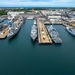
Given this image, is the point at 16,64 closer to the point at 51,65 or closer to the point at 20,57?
the point at 20,57

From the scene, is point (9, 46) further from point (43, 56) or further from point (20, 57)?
point (43, 56)

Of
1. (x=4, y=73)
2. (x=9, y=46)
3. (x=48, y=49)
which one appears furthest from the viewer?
(x=9, y=46)

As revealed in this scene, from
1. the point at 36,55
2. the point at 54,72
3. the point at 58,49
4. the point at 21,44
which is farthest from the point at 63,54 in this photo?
the point at 21,44

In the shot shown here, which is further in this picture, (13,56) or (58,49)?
(58,49)

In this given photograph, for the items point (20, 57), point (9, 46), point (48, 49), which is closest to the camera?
point (20, 57)

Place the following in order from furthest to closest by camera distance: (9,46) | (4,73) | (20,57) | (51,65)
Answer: (9,46) → (20,57) → (51,65) → (4,73)

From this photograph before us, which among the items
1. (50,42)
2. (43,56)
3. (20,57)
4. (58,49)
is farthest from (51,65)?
(50,42)
